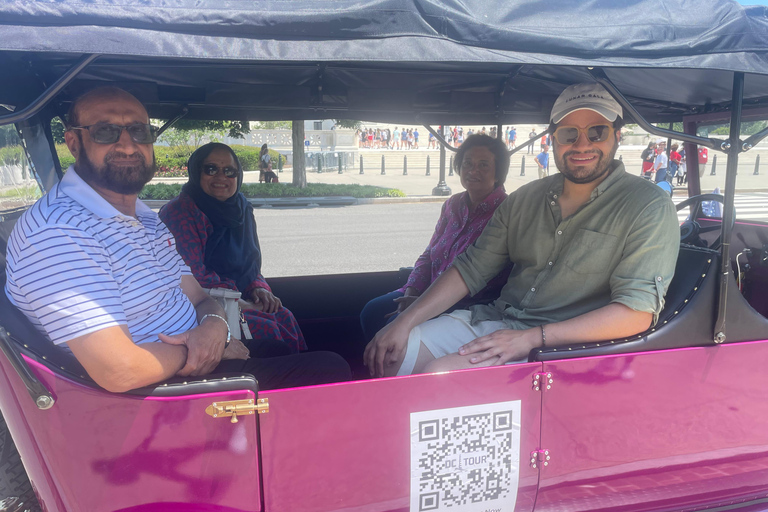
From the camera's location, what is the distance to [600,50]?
5.05 ft

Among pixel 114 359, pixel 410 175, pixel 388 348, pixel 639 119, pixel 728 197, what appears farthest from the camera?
pixel 410 175

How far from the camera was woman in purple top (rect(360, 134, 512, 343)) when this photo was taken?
3.12 meters

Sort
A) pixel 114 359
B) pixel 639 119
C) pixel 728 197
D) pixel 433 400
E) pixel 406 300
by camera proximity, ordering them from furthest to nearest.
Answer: pixel 406 300 < pixel 639 119 < pixel 728 197 < pixel 433 400 < pixel 114 359

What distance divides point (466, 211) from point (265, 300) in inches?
53.7

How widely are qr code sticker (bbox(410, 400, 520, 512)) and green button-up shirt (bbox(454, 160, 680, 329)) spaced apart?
595 millimetres

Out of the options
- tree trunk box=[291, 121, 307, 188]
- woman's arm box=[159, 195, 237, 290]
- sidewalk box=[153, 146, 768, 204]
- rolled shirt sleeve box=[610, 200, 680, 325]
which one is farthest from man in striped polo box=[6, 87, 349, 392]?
sidewalk box=[153, 146, 768, 204]

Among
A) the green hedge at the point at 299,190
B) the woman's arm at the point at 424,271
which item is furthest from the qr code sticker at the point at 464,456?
the green hedge at the point at 299,190

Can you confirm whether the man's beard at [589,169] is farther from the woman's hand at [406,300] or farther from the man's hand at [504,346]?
the woman's hand at [406,300]

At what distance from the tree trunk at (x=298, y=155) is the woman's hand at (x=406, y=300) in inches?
238

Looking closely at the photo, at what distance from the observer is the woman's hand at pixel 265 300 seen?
10.5ft

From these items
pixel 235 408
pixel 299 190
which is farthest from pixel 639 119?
pixel 299 190

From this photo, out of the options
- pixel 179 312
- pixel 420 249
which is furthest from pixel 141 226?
pixel 420 249

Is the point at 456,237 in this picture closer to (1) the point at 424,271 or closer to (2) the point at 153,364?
(1) the point at 424,271

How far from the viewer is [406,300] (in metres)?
3.21
